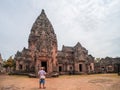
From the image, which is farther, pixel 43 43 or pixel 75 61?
pixel 75 61

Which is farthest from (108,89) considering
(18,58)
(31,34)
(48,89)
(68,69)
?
(18,58)

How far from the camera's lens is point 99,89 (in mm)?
14656

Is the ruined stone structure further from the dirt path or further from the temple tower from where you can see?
the dirt path

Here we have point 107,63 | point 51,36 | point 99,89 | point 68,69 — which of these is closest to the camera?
point 99,89

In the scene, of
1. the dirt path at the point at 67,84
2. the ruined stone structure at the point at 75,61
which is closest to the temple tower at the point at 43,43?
the dirt path at the point at 67,84

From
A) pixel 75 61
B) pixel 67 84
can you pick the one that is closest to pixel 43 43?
pixel 67 84

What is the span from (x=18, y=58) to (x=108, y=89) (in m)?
33.9

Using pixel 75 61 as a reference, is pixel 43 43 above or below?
above

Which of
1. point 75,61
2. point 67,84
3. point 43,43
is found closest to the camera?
point 67,84

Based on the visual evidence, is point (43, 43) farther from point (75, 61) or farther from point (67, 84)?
point (75, 61)

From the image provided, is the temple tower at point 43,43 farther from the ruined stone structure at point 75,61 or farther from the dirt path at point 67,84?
the ruined stone structure at point 75,61

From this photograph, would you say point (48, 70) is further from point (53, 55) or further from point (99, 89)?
point (99, 89)

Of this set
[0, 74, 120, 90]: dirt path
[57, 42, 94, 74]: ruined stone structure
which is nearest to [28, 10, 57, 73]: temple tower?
[0, 74, 120, 90]: dirt path

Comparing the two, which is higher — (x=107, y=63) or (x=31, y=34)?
(x=31, y=34)
